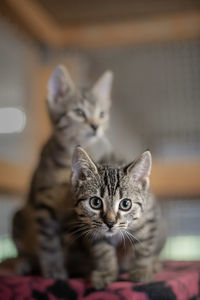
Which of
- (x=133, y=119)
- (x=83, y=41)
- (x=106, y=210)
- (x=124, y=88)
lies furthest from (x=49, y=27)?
(x=106, y=210)

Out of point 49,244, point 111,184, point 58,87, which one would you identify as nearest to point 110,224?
point 111,184

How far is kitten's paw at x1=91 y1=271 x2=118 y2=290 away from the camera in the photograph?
1.12 m

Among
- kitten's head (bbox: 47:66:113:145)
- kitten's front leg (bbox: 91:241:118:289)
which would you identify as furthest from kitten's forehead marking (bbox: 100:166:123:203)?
kitten's head (bbox: 47:66:113:145)

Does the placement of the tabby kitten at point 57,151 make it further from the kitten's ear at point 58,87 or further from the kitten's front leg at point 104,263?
the kitten's front leg at point 104,263

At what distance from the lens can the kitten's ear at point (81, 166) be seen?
1.09 meters

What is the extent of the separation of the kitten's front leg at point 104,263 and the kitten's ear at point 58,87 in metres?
0.57

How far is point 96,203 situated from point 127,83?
1.27 m

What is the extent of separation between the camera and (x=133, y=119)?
87.1 inches

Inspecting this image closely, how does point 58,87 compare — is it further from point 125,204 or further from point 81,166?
point 125,204

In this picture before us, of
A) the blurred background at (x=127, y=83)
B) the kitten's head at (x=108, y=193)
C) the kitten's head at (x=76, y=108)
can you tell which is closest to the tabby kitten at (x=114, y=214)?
the kitten's head at (x=108, y=193)

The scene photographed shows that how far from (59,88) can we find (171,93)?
0.85 metres

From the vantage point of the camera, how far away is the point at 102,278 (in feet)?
3.71

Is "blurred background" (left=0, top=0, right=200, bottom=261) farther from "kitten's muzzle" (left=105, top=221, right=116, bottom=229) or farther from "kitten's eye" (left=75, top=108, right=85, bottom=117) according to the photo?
"kitten's muzzle" (left=105, top=221, right=116, bottom=229)

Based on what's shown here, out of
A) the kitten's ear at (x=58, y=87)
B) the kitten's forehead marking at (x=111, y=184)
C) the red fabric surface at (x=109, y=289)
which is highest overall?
the kitten's ear at (x=58, y=87)
